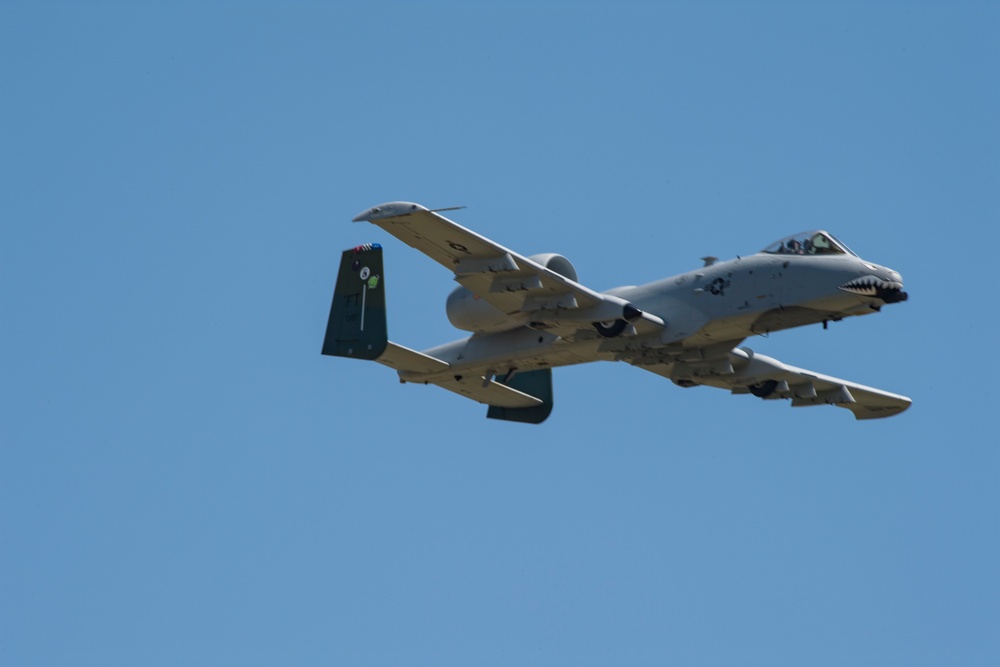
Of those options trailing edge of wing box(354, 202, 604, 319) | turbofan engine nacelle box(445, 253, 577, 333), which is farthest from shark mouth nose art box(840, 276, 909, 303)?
turbofan engine nacelle box(445, 253, 577, 333)

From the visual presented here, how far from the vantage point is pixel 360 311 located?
43.4 meters

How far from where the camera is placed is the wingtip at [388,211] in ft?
124

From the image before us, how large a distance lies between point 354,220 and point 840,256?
12.1 m

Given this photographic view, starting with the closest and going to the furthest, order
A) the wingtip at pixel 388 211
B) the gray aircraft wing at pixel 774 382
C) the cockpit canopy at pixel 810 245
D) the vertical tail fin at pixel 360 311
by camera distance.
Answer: the wingtip at pixel 388 211 → the cockpit canopy at pixel 810 245 → the vertical tail fin at pixel 360 311 → the gray aircraft wing at pixel 774 382

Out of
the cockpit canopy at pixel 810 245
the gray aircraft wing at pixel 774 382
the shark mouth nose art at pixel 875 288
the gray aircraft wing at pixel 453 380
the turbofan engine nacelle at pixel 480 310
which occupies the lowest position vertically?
the gray aircraft wing at pixel 453 380

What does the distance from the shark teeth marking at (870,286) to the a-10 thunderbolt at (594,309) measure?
0.02 metres

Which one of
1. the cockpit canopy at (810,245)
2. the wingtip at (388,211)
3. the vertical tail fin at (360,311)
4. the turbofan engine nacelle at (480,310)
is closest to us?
the wingtip at (388,211)

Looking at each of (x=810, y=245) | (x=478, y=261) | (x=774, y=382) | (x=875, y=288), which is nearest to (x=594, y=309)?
(x=478, y=261)

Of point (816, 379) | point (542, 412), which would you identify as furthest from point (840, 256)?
point (542, 412)

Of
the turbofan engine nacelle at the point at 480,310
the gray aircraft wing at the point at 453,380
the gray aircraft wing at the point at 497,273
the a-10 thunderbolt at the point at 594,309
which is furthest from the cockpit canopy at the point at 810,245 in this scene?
the gray aircraft wing at the point at 453,380

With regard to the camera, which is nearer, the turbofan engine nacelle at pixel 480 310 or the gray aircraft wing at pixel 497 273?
the gray aircraft wing at pixel 497 273

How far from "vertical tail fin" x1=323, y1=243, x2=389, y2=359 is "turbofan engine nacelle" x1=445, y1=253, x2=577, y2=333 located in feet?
6.34

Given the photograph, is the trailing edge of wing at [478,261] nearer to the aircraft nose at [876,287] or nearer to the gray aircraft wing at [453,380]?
the gray aircraft wing at [453,380]

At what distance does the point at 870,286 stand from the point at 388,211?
11.9 meters
